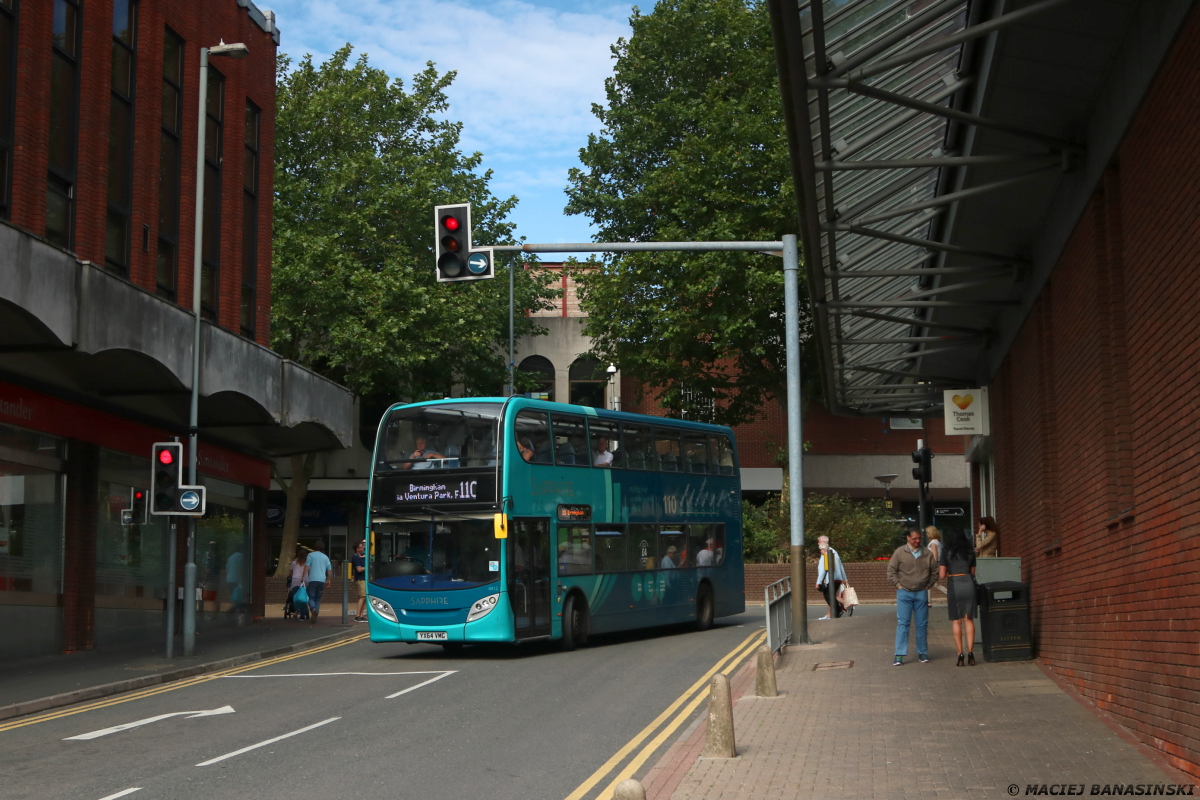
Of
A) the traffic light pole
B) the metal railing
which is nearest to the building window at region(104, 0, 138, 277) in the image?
the traffic light pole

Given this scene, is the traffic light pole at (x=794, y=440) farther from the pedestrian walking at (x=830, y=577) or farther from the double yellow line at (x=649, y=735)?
the pedestrian walking at (x=830, y=577)

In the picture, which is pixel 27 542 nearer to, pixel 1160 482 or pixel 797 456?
pixel 797 456

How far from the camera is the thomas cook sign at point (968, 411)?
20.0 m

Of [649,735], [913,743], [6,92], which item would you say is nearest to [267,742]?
[649,735]

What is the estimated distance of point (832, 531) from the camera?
1523 inches

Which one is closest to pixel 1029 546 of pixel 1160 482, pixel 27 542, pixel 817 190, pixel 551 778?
pixel 817 190

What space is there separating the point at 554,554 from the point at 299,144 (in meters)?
26.9

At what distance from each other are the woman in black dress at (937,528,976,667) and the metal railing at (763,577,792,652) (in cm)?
230

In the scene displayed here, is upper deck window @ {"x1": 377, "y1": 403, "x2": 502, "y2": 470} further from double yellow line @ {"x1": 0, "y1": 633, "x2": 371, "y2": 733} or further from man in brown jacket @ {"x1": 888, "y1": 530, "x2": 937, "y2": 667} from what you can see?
man in brown jacket @ {"x1": 888, "y1": 530, "x2": 937, "y2": 667}

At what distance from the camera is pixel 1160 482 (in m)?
8.88

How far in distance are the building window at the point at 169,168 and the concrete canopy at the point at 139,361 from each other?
246 centimetres

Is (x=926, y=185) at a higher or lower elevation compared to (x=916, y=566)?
higher

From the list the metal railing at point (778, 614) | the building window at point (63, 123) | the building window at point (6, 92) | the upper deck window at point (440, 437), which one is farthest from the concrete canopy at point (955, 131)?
the building window at point (63, 123)

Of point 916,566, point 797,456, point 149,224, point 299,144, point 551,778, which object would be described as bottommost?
point 551,778
